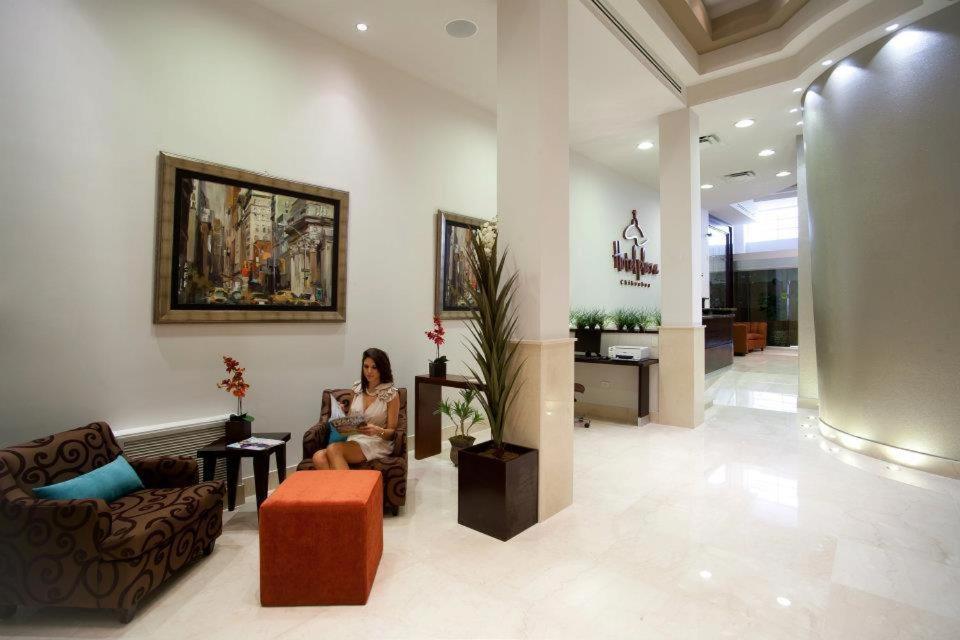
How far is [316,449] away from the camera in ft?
11.0

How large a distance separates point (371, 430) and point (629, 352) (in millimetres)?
3678

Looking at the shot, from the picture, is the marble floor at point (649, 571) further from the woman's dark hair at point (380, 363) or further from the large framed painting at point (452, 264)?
the large framed painting at point (452, 264)

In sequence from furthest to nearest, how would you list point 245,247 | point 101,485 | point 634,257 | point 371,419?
point 634,257
point 245,247
point 371,419
point 101,485

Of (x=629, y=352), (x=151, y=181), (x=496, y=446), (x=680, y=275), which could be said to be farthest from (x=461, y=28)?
(x=629, y=352)

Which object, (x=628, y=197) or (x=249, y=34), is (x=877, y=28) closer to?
(x=628, y=197)

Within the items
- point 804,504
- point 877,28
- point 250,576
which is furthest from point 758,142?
point 250,576

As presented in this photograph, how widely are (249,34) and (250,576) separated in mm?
3995

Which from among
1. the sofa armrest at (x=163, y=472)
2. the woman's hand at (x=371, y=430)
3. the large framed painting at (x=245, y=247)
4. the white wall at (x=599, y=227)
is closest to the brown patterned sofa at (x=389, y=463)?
the woman's hand at (x=371, y=430)

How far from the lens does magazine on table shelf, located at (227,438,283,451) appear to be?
3105 millimetres

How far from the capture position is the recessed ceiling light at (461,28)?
400 cm

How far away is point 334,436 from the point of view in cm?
345

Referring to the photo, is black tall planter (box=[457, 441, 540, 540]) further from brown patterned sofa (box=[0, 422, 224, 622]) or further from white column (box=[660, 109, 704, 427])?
white column (box=[660, 109, 704, 427])

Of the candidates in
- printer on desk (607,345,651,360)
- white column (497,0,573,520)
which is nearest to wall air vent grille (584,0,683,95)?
white column (497,0,573,520)

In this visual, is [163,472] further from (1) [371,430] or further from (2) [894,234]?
(2) [894,234]
